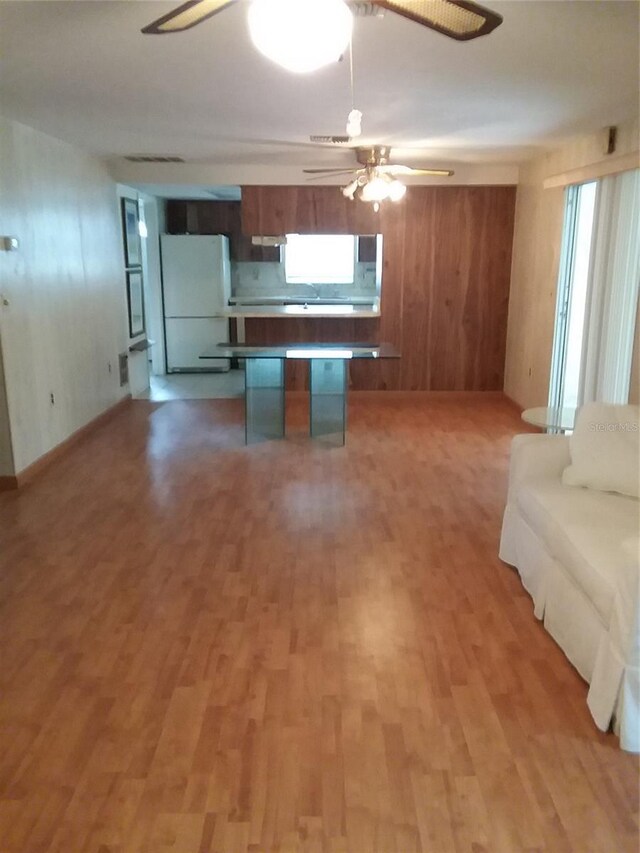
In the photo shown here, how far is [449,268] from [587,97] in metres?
3.27

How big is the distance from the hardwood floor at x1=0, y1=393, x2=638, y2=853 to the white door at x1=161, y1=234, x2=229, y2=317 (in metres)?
4.49

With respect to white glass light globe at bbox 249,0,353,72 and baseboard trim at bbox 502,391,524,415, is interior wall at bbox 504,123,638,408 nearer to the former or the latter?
baseboard trim at bbox 502,391,524,415

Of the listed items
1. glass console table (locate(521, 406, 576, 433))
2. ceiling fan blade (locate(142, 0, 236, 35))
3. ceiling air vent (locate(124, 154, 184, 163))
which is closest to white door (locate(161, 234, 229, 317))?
ceiling air vent (locate(124, 154, 184, 163))

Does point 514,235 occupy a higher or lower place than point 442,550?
higher

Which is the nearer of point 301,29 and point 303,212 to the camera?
point 301,29

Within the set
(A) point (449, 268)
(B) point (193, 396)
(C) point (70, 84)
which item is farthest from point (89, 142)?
(A) point (449, 268)

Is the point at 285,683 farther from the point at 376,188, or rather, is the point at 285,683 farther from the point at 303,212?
the point at 303,212

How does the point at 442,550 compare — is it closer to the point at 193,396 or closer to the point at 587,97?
the point at 587,97

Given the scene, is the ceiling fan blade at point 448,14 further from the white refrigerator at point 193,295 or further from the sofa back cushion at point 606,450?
the white refrigerator at point 193,295

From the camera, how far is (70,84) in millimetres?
3369

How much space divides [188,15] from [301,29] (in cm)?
48

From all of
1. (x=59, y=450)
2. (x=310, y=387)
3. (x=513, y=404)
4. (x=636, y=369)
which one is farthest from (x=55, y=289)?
(x=513, y=404)

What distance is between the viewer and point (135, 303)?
7336mm

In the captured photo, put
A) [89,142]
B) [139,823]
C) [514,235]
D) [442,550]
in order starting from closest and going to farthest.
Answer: [139,823]
[442,550]
[89,142]
[514,235]
